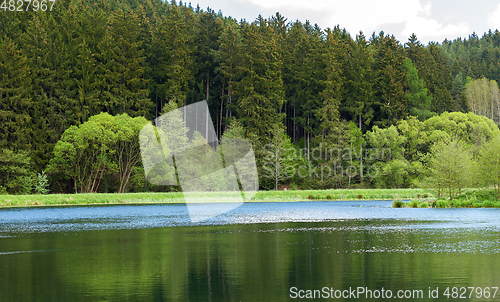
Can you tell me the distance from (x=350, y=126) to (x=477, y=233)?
63480 millimetres

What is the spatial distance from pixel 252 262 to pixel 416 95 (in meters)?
86.1

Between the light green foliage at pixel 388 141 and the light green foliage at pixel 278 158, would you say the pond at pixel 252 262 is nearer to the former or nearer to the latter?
the light green foliage at pixel 278 158

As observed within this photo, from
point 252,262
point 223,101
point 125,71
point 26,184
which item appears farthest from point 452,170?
point 125,71

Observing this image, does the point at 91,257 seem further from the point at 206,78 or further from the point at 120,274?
the point at 206,78

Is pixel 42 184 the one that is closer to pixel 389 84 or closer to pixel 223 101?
pixel 223 101

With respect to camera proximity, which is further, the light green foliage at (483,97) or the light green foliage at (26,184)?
the light green foliage at (483,97)

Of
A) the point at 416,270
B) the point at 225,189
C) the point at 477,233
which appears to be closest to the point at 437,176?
the point at 477,233

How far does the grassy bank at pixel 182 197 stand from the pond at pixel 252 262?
87.0ft

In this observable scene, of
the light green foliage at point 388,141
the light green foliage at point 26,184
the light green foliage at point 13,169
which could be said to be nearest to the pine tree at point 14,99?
the light green foliage at point 13,169

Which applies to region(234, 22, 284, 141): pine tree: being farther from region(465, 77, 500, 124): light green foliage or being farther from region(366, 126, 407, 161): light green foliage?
region(465, 77, 500, 124): light green foliage

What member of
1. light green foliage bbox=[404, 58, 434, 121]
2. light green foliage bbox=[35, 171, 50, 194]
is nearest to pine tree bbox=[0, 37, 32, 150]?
light green foliage bbox=[35, 171, 50, 194]

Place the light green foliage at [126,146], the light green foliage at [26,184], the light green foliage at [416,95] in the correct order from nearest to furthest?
the light green foliage at [26,184] → the light green foliage at [126,146] → the light green foliage at [416,95]

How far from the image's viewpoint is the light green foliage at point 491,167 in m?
51.0

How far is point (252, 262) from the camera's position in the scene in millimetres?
19672
